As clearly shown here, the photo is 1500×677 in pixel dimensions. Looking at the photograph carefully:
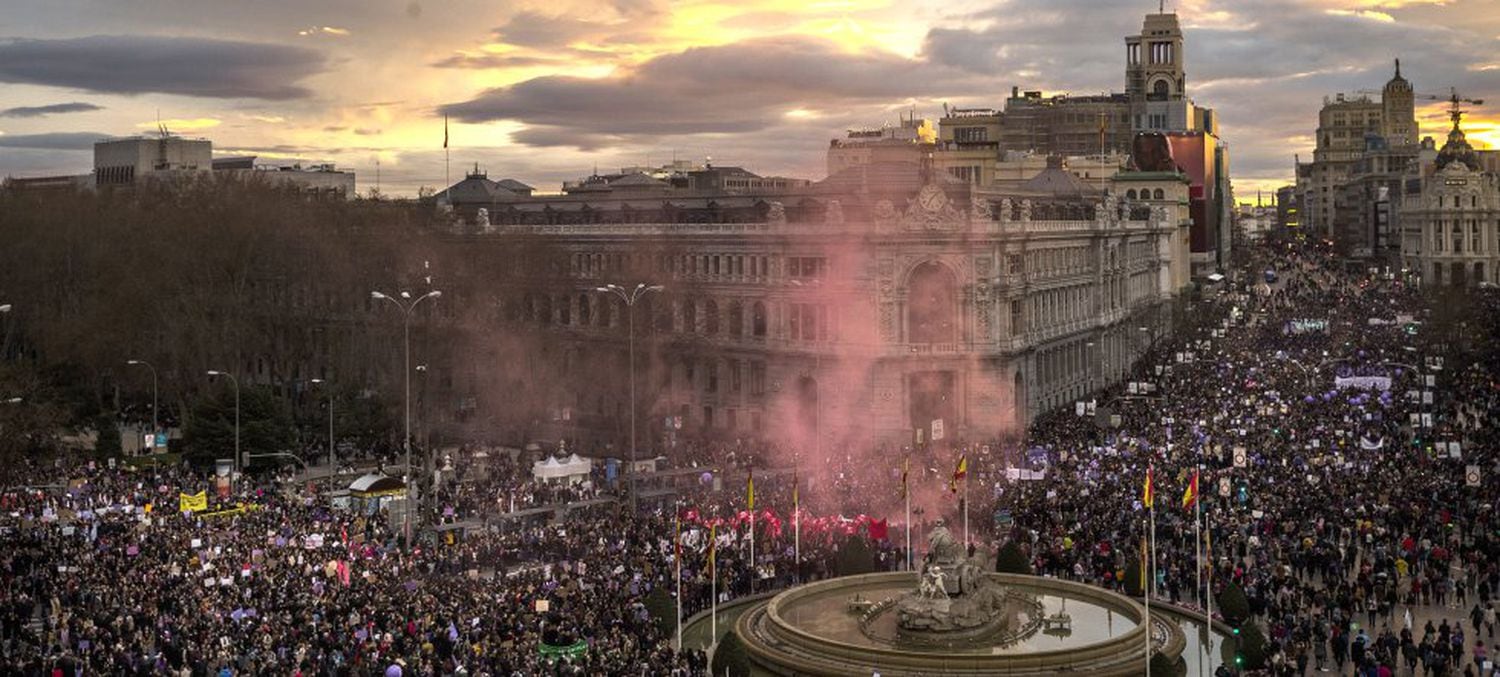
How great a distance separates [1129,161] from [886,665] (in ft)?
492

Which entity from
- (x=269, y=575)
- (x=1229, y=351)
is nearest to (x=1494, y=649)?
(x=269, y=575)

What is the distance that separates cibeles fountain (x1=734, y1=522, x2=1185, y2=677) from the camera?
34750 mm

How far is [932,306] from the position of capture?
82.0m

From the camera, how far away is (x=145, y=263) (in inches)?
3467

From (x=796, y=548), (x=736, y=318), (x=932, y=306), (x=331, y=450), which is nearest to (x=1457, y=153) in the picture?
(x=932, y=306)

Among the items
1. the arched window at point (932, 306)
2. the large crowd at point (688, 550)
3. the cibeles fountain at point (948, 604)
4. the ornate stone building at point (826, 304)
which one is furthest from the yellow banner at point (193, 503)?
the arched window at point (932, 306)

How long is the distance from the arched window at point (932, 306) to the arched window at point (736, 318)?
10.3 metres

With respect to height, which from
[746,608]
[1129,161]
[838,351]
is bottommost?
[746,608]

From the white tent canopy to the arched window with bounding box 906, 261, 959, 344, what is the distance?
79.1 feet

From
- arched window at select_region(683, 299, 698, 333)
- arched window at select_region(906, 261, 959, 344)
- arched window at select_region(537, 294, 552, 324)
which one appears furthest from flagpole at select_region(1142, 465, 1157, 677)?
arched window at select_region(537, 294, 552, 324)

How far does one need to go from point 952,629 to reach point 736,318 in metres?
51.7

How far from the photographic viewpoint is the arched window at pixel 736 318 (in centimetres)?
8719

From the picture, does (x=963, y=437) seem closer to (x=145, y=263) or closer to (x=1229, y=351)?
(x=1229, y=351)

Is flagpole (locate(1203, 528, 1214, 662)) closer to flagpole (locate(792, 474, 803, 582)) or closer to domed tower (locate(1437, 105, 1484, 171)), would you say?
flagpole (locate(792, 474, 803, 582))
